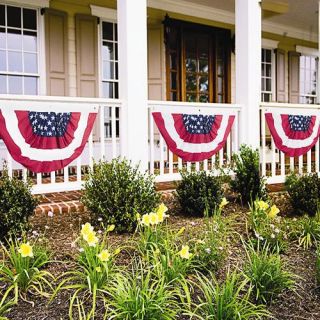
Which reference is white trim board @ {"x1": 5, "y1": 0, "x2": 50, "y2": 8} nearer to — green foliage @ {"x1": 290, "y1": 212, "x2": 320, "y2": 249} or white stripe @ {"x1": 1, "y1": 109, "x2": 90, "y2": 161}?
white stripe @ {"x1": 1, "y1": 109, "x2": 90, "y2": 161}

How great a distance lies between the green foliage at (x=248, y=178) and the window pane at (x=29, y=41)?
147 inches

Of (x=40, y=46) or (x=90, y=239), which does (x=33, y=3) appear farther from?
(x=90, y=239)

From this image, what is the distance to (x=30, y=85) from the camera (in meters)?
6.82

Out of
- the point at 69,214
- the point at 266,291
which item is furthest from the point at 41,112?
the point at 266,291

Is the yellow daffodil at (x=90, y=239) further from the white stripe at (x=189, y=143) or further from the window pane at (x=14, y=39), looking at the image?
the window pane at (x=14, y=39)

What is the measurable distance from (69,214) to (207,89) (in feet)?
17.1

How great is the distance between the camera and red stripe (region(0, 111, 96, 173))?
154 inches

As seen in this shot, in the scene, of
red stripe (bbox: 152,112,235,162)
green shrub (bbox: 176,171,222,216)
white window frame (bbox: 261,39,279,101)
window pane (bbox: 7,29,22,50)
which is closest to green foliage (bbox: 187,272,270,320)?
green shrub (bbox: 176,171,222,216)

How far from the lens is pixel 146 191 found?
4.13 m

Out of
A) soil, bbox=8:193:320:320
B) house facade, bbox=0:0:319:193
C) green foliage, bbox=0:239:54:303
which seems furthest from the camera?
house facade, bbox=0:0:319:193

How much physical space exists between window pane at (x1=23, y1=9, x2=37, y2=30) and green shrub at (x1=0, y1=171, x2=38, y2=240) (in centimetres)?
376

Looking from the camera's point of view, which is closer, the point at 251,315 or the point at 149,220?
the point at 251,315

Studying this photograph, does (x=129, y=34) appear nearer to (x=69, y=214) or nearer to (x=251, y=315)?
(x=69, y=214)

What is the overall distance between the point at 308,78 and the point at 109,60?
18.5ft
